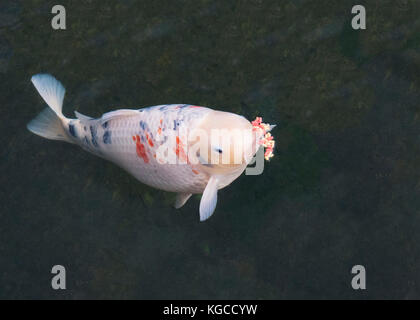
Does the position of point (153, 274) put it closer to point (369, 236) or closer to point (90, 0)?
point (369, 236)

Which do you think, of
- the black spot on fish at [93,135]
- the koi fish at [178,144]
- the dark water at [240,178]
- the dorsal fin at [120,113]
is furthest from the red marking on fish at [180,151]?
the dark water at [240,178]

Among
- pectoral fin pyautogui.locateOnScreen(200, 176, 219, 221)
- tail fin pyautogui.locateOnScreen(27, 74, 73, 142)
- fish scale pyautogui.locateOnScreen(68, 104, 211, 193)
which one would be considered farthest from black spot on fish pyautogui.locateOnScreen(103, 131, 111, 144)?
pectoral fin pyautogui.locateOnScreen(200, 176, 219, 221)

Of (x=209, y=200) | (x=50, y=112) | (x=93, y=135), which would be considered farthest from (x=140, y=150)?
(x=50, y=112)

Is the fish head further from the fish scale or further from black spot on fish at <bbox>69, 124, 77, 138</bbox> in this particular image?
black spot on fish at <bbox>69, 124, 77, 138</bbox>

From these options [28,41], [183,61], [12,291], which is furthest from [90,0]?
[12,291]

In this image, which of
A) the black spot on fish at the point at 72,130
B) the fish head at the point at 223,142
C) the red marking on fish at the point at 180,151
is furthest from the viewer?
the black spot on fish at the point at 72,130

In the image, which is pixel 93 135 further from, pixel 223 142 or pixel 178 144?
pixel 223 142

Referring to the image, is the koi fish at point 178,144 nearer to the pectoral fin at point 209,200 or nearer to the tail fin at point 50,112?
the pectoral fin at point 209,200
